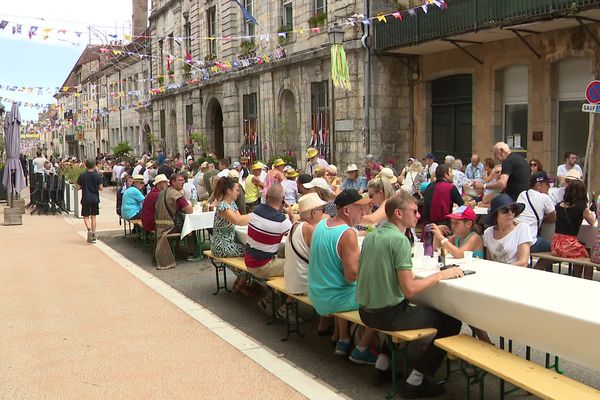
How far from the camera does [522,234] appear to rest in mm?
5516

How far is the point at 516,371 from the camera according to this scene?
3869mm

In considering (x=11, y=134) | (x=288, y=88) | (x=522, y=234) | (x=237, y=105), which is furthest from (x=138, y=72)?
(x=522, y=234)

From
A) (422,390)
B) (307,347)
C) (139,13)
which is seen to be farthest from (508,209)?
(139,13)

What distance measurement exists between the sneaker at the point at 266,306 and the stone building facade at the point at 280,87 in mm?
11062

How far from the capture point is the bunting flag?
1680cm

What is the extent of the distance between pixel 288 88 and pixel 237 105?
16.4ft

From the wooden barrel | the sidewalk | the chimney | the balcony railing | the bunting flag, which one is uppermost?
the chimney

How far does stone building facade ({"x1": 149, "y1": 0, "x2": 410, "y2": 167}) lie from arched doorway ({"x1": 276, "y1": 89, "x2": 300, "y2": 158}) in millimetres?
35

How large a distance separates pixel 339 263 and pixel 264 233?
5.66 ft

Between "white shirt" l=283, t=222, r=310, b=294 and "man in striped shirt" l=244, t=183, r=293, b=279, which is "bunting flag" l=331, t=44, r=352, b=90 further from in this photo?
"white shirt" l=283, t=222, r=310, b=294

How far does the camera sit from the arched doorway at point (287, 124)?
73.0 ft

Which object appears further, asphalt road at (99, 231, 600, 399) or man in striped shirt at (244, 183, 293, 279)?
man in striped shirt at (244, 183, 293, 279)

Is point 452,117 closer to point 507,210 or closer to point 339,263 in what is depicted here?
point 507,210

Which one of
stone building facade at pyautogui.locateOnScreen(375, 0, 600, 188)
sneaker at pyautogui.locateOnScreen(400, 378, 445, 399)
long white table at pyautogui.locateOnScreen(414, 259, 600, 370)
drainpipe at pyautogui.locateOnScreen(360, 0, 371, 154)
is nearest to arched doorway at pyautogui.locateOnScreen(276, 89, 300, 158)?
drainpipe at pyautogui.locateOnScreen(360, 0, 371, 154)
